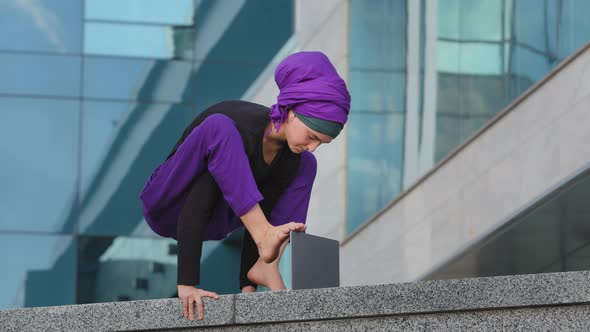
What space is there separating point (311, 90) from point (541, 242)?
9.36 m

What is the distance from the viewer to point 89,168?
2022cm

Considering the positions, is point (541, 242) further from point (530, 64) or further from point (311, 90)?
point (311, 90)

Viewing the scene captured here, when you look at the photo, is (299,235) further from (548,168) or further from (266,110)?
(548,168)

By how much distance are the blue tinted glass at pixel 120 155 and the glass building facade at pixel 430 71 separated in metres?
3.84

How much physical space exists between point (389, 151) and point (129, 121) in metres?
5.38

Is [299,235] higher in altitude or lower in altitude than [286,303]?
higher

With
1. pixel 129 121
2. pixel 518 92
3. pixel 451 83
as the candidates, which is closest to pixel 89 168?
pixel 129 121

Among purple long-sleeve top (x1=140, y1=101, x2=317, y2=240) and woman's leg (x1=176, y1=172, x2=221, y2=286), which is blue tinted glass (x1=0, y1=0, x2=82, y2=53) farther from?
woman's leg (x1=176, y1=172, x2=221, y2=286)

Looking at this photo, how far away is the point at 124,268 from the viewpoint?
20.0 m

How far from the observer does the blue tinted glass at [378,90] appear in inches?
653

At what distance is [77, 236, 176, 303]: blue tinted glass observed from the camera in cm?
1980

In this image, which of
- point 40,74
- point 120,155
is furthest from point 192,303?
point 40,74

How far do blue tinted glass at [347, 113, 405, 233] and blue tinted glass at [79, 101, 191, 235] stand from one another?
374 cm

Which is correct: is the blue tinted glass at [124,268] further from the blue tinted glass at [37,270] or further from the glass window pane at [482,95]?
the glass window pane at [482,95]
